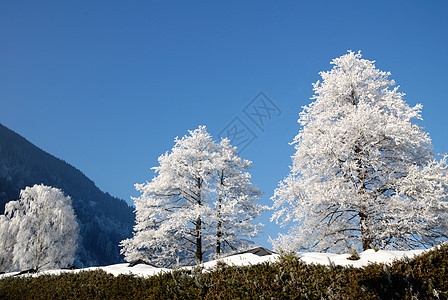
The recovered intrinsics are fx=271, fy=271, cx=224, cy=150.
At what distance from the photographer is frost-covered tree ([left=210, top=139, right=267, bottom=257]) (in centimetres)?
1380

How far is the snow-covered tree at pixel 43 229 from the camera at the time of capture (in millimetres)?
23562

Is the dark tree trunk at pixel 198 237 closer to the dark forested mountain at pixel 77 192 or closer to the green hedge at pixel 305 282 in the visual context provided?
the green hedge at pixel 305 282

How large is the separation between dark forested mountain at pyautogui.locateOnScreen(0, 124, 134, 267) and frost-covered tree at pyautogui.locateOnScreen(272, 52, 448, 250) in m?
80.1

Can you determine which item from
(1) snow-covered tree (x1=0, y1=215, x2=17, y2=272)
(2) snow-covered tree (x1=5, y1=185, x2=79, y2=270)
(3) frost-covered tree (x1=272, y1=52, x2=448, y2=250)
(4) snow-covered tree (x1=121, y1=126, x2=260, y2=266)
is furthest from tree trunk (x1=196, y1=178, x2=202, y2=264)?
(1) snow-covered tree (x1=0, y1=215, x2=17, y2=272)

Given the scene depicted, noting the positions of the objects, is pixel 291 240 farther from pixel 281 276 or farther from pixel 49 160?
pixel 49 160

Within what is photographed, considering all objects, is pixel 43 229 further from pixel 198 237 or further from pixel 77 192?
pixel 77 192

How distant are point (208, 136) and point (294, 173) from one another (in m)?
6.44

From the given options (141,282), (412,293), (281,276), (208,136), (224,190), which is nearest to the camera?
(412,293)

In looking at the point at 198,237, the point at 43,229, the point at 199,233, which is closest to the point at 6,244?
the point at 43,229

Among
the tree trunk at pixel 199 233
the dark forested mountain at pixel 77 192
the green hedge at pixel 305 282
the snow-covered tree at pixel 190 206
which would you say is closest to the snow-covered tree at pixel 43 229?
the snow-covered tree at pixel 190 206

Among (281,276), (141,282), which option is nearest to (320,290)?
(281,276)

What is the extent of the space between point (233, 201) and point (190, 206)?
239cm

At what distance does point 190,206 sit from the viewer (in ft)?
47.1

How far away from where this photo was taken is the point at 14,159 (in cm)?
11975
